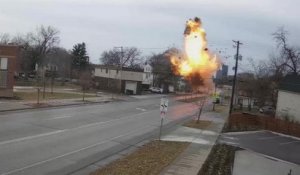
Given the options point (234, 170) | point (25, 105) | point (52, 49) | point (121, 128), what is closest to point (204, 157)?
point (234, 170)

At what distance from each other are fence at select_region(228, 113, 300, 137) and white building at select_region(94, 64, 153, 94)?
1371 inches

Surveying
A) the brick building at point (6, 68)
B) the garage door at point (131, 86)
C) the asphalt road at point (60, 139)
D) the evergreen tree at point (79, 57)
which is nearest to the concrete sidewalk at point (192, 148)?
the asphalt road at point (60, 139)

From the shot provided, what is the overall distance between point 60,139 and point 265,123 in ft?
92.6

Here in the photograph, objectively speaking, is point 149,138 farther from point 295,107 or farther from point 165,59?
point 165,59

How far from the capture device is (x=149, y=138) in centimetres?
2803

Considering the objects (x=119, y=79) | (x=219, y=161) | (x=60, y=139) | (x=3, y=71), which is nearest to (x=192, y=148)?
(x=219, y=161)

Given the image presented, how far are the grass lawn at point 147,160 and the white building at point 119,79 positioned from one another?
56038 millimetres

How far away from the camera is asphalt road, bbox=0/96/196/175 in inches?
678

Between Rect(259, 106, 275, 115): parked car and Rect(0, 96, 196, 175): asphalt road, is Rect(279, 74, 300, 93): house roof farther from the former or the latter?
Rect(0, 96, 196, 175): asphalt road

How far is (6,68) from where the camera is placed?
43812mm

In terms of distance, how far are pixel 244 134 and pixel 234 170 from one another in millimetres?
17571

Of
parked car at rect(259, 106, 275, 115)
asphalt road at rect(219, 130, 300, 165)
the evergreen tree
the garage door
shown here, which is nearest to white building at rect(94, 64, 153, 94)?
the garage door

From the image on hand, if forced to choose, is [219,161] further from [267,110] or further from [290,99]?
[267,110]

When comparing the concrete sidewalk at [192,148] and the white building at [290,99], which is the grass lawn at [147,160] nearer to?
the concrete sidewalk at [192,148]
